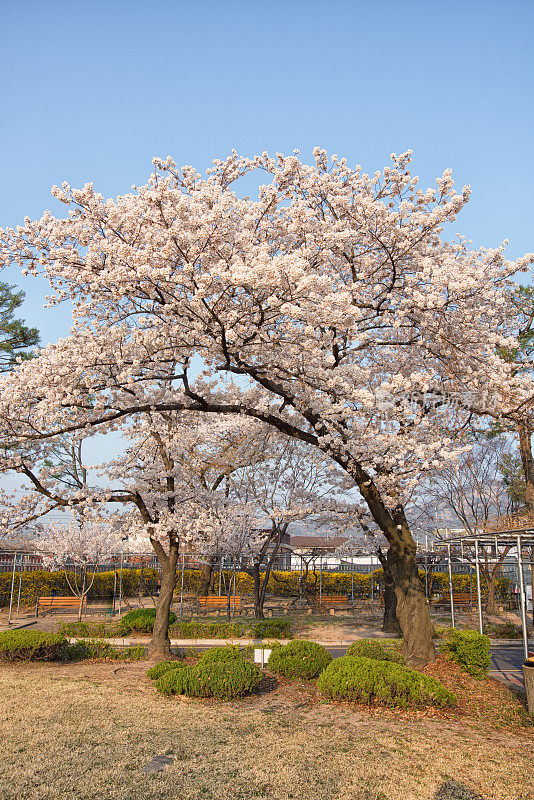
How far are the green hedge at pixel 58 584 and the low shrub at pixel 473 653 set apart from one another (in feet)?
55.1

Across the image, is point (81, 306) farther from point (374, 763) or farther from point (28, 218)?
point (374, 763)

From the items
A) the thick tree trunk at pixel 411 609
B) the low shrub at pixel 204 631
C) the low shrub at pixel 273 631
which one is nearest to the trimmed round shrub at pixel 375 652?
the thick tree trunk at pixel 411 609

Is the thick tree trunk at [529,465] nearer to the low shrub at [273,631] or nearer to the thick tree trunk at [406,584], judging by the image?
the thick tree trunk at [406,584]

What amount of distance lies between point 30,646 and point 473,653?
356 inches

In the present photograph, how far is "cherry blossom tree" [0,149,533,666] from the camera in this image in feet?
27.2

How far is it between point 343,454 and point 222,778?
226 inches

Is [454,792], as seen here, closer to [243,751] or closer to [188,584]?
[243,751]

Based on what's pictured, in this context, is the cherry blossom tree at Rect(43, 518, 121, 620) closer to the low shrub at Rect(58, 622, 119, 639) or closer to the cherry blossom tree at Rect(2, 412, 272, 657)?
the low shrub at Rect(58, 622, 119, 639)

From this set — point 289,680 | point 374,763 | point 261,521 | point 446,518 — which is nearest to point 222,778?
point 374,763

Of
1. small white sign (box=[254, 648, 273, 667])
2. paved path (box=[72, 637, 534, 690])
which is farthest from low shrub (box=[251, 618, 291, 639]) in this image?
small white sign (box=[254, 648, 273, 667])

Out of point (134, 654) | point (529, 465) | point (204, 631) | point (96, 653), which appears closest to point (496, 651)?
point (529, 465)

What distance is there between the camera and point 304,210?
955 centimetres

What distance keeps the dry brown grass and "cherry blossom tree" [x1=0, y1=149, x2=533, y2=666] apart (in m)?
3.70

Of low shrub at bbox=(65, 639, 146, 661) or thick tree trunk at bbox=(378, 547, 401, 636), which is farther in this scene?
thick tree trunk at bbox=(378, 547, 401, 636)
